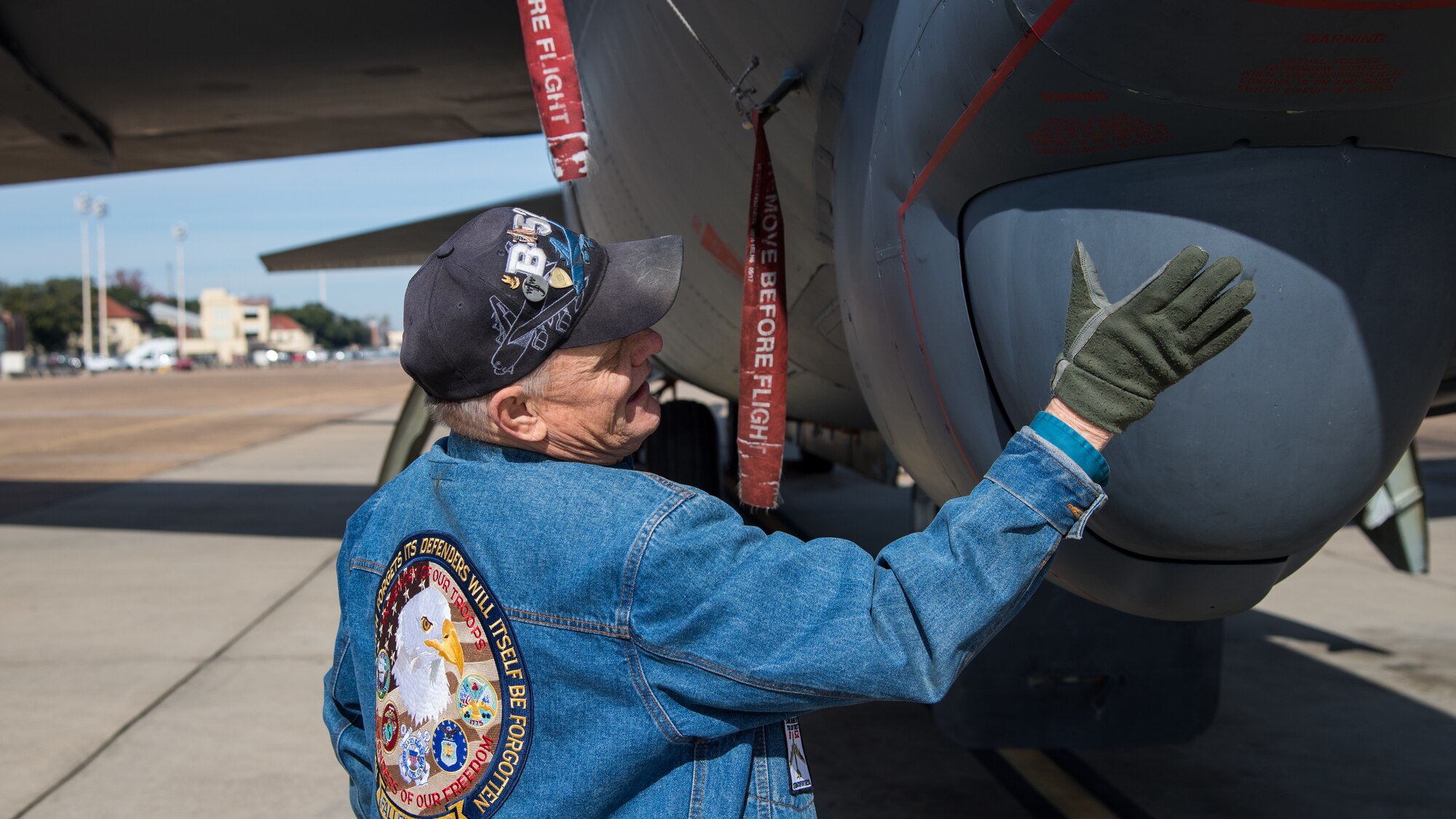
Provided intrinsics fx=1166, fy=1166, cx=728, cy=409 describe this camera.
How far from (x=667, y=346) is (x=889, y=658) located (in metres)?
3.85

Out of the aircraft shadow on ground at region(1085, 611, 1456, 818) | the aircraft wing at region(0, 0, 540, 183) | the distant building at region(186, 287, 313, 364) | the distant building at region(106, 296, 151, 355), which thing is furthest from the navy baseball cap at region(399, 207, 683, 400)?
the distant building at region(106, 296, 151, 355)

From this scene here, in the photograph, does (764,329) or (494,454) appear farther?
(764,329)

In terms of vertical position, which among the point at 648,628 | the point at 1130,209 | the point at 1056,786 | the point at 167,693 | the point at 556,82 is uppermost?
the point at 556,82

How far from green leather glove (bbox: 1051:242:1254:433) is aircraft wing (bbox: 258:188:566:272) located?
9.07 meters

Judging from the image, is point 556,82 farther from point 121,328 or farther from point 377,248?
point 121,328

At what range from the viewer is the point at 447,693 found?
A: 141 centimetres

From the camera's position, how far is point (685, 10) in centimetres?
261

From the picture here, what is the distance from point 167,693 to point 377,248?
6.68 metres

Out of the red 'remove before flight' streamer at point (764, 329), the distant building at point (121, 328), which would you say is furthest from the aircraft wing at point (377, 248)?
the distant building at point (121, 328)

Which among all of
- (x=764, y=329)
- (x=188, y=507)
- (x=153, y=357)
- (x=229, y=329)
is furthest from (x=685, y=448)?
(x=229, y=329)

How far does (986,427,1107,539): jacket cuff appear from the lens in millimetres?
1271

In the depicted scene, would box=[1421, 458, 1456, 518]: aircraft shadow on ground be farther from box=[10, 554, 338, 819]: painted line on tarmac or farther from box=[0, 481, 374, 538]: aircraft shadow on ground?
box=[0, 481, 374, 538]: aircraft shadow on ground

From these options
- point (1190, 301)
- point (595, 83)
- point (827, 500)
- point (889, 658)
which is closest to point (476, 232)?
point (889, 658)

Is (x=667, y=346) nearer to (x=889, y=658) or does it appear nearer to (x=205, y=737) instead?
A: (x=205, y=737)
